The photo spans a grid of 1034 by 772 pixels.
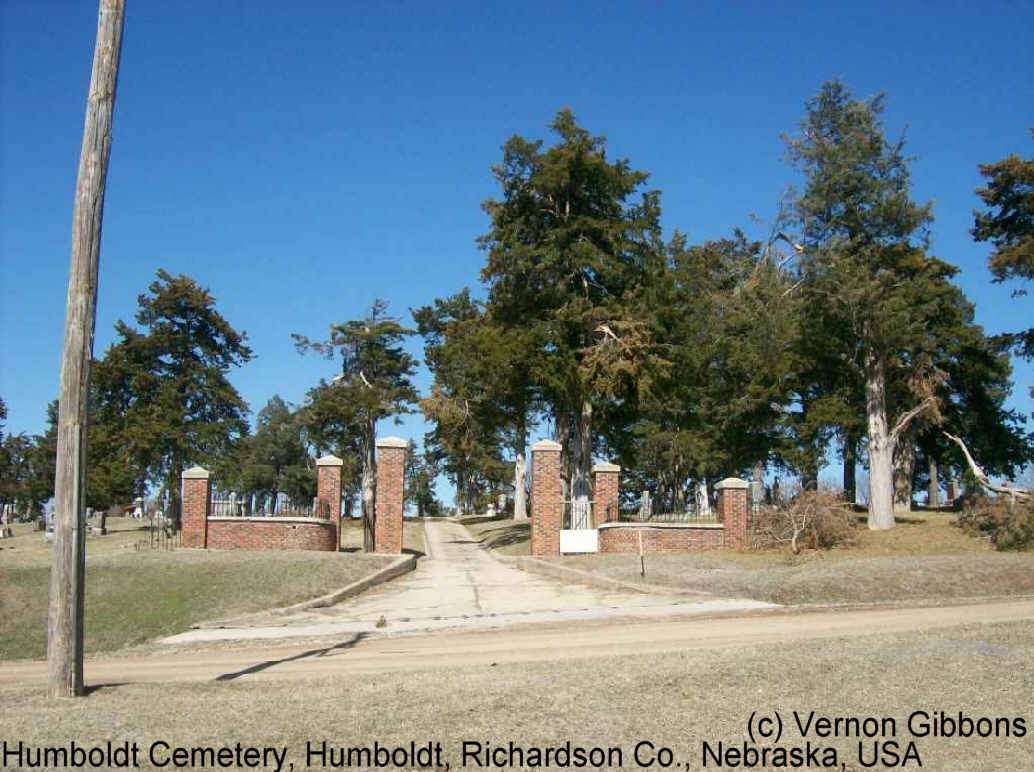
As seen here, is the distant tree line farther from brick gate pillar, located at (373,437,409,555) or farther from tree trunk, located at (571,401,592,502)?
brick gate pillar, located at (373,437,409,555)

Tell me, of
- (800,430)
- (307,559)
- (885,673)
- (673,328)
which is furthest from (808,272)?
(885,673)

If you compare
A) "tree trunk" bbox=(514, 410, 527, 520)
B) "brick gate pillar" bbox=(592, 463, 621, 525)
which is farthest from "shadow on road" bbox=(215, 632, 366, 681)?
"tree trunk" bbox=(514, 410, 527, 520)

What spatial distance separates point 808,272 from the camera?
92.5ft

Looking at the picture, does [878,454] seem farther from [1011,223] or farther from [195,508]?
[195,508]

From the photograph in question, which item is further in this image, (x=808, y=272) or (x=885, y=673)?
(x=808, y=272)

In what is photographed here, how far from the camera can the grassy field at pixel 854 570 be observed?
17.9m

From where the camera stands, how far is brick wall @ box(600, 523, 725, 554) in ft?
84.7

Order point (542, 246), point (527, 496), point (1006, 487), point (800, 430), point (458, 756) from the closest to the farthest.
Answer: point (458, 756), point (1006, 487), point (542, 246), point (800, 430), point (527, 496)

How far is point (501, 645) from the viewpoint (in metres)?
13.0

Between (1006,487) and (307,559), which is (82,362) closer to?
(307,559)

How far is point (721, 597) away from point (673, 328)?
16.5 meters

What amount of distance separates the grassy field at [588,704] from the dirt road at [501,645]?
1436 millimetres

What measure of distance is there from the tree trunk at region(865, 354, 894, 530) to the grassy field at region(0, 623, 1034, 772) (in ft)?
62.5

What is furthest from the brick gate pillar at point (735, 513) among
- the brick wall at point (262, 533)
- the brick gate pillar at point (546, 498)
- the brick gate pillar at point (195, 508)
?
the brick gate pillar at point (195, 508)
